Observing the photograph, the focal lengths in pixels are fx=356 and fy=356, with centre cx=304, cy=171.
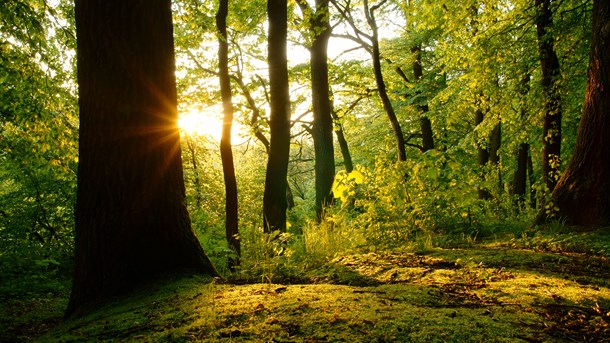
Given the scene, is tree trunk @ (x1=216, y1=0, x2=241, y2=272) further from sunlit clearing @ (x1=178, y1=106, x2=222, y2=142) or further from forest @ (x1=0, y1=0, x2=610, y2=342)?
sunlit clearing @ (x1=178, y1=106, x2=222, y2=142)

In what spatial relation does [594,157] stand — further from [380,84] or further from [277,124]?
[380,84]

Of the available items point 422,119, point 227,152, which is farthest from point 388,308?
point 422,119

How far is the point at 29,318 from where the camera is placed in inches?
166

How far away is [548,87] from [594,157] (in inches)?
112

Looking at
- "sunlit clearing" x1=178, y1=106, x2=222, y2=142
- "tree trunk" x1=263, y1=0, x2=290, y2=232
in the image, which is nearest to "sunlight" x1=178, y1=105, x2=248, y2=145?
"sunlit clearing" x1=178, y1=106, x2=222, y2=142

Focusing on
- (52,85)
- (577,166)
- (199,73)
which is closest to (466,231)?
(577,166)

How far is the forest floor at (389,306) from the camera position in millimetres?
1590

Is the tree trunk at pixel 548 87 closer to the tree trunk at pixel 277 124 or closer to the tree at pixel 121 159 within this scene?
the tree trunk at pixel 277 124

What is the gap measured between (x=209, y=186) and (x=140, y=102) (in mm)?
14348

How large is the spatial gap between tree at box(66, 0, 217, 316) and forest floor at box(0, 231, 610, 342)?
0.30m

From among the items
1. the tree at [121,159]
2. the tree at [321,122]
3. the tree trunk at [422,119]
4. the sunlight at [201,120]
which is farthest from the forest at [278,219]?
the tree trunk at [422,119]

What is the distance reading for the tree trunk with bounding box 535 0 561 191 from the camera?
7.09 metres

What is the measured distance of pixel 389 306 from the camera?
6.32 feet

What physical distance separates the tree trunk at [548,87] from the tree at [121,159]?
727 centimetres
